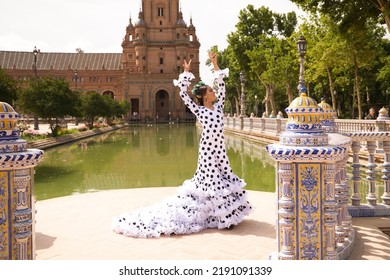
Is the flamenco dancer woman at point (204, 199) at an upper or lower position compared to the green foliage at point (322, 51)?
lower

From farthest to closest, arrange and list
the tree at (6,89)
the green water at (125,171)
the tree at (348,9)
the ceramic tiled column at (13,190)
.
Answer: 1. the tree at (6,89)
2. the tree at (348,9)
3. the green water at (125,171)
4. the ceramic tiled column at (13,190)

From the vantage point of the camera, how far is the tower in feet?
228

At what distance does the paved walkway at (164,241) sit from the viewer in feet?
14.6

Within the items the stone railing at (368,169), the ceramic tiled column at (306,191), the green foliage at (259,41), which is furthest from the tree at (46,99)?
the ceramic tiled column at (306,191)

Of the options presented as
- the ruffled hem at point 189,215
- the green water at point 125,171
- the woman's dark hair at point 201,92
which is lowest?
the green water at point 125,171

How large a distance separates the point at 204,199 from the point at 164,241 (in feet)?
3.01

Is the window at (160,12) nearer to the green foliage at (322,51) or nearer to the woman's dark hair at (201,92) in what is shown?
the green foliage at (322,51)

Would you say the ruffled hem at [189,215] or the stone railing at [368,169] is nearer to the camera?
the stone railing at [368,169]

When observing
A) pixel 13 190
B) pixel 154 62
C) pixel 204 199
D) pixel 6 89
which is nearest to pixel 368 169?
pixel 204 199

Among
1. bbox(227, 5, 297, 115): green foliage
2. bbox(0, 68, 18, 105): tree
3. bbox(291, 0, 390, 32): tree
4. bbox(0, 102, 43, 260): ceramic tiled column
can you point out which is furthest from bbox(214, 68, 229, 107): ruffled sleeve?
bbox(227, 5, 297, 115): green foliage

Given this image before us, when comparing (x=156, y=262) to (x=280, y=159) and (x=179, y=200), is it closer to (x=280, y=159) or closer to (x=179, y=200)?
(x=280, y=159)

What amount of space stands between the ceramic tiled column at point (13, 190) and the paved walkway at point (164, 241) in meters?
1.60

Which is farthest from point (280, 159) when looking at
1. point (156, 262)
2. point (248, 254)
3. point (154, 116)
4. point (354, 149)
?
point (154, 116)

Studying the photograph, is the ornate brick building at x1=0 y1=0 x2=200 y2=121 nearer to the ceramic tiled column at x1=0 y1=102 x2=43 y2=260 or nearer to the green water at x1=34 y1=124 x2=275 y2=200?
the green water at x1=34 y1=124 x2=275 y2=200
